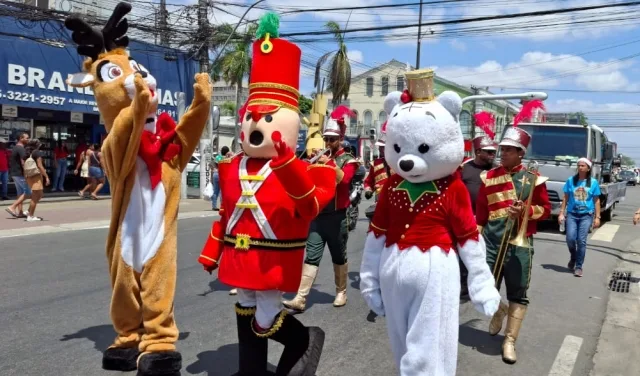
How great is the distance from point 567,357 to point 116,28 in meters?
4.32

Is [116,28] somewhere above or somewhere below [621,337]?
above

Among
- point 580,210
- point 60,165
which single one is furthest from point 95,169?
point 580,210

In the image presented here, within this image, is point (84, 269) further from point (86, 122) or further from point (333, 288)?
point (86, 122)

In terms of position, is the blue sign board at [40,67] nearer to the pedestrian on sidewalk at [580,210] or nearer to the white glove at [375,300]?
the pedestrian on sidewalk at [580,210]

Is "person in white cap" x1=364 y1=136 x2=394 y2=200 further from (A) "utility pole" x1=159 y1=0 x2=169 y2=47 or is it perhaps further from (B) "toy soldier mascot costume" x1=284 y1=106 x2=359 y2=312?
(A) "utility pole" x1=159 y1=0 x2=169 y2=47

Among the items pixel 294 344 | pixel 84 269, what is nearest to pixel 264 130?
pixel 294 344

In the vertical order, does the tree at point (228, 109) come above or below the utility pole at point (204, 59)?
above

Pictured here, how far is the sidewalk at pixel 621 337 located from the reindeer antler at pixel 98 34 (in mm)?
4299

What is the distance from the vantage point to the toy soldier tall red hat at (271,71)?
3434 millimetres

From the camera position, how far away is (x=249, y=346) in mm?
3422

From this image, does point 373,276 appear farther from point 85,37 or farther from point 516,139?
point 85,37

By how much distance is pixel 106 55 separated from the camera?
3.76 meters

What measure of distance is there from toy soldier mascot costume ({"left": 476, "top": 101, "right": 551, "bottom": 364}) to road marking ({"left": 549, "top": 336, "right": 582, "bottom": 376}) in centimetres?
34

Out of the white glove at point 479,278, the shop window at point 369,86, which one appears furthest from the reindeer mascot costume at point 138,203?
the shop window at point 369,86
